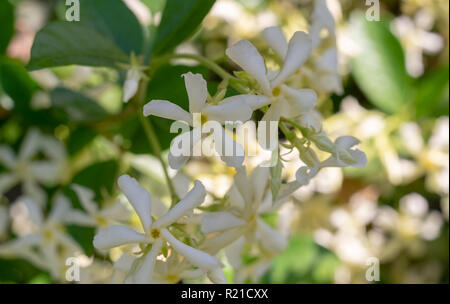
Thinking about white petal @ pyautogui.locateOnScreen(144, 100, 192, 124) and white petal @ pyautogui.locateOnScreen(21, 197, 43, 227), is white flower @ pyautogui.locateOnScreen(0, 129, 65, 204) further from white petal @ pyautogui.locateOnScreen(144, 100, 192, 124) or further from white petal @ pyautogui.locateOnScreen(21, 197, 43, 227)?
white petal @ pyautogui.locateOnScreen(144, 100, 192, 124)

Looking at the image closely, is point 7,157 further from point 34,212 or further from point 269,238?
point 269,238

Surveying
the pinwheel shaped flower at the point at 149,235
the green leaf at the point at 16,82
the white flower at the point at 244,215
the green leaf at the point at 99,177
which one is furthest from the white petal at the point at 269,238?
the green leaf at the point at 16,82

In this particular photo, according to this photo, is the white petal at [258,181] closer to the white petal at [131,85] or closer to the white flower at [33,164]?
the white petal at [131,85]

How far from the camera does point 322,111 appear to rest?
58 cm

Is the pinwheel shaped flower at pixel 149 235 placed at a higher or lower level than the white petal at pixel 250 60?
lower

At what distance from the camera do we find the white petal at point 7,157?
0.75 metres

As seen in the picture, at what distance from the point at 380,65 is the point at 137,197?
0.49m

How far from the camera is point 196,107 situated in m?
0.37

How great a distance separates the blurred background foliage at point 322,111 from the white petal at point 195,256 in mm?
143

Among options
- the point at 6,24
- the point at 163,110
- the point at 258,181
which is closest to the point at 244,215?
the point at 258,181

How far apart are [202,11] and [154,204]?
0.52 feet

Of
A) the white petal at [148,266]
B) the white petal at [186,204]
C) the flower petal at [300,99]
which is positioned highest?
the flower petal at [300,99]
